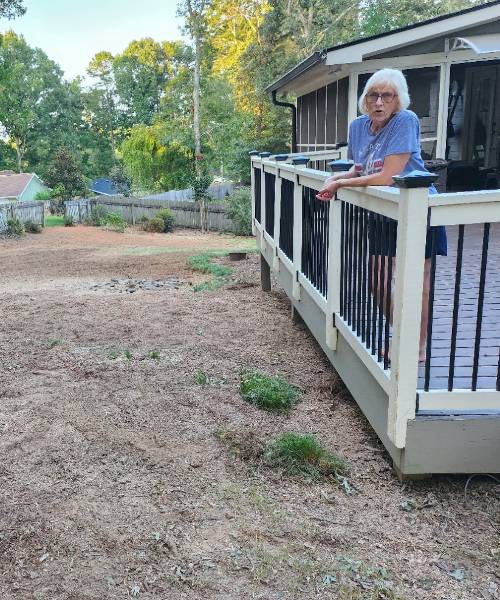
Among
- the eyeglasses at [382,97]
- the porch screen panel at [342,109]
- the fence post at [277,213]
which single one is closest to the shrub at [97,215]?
the porch screen panel at [342,109]

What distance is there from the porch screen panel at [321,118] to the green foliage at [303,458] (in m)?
8.42

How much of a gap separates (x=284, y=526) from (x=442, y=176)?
675cm

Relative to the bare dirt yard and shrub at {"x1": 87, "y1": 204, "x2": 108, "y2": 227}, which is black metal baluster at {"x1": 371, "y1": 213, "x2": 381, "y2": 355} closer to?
the bare dirt yard

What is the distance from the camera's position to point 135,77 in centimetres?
5447

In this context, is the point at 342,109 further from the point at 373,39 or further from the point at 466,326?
the point at 466,326

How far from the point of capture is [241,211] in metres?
21.3

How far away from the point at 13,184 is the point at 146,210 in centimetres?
2325

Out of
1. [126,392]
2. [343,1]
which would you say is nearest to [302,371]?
[126,392]

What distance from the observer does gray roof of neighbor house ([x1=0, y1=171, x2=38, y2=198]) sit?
42.7 meters

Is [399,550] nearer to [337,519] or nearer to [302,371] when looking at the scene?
[337,519]

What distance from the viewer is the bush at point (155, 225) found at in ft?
75.2

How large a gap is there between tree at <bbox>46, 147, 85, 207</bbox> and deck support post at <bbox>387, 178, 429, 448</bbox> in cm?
2671

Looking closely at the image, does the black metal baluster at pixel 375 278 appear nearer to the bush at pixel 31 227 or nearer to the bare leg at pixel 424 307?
the bare leg at pixel 424 307

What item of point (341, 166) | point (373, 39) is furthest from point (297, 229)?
point (373, 39)
